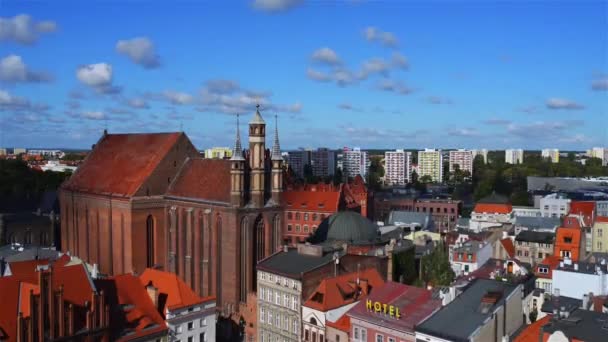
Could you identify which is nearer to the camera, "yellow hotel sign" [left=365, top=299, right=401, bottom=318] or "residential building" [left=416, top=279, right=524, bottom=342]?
"residential building" [left=416, top=279, right=524, bottom=342]

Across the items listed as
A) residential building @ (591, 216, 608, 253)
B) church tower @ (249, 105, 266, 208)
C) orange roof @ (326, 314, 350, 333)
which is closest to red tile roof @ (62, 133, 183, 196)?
church tower @ (249, 105, 266, 208)

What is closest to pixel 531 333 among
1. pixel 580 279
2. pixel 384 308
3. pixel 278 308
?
pixel 384 308

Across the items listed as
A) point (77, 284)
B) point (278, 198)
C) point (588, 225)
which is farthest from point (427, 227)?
point (77, 284)

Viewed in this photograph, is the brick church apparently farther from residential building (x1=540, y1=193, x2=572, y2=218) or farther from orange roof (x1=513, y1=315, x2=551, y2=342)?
residential building (x1=540, y1=193, x2=572, y2=218)

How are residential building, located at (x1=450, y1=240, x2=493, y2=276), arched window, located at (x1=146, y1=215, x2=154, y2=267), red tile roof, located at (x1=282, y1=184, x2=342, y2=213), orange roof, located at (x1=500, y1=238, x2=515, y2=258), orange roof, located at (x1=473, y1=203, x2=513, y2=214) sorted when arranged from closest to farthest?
residential building, located at (x1=450, y1=240, x2=493, y2=276) → arched window, located at (x1=146, y1=215, x2=154, y2=267) → orange roof, located at (x1=500, y1=238, x2=515, y2=258) → red tile roof, located at (x1=282, y1=184, x2=342, y2=213) → orange roof, located at (x1=473, y1=203, x2=513, y2=214)

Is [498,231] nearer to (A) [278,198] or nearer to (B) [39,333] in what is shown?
(A) [278,198]

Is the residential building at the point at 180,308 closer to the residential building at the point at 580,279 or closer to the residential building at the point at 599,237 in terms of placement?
the residential building at the point at 580,279

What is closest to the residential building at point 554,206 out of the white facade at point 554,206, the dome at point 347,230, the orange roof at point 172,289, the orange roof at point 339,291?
the white facade at point 554,206
